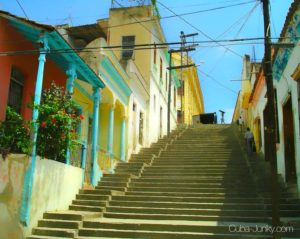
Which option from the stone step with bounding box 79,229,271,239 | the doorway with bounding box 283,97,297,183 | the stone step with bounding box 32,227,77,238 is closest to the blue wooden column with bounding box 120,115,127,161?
the doorway with bounding box 283,97,297,183

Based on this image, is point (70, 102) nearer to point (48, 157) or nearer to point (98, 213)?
point (48, 157)

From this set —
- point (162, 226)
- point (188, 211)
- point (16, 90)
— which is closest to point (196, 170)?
point (188, 211)

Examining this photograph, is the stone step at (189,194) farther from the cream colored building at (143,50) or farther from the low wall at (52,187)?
the cream colored building at (143,50)

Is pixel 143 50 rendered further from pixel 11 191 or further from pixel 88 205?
pixel 11 191

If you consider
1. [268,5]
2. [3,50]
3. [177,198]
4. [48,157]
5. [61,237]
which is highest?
[268,5]

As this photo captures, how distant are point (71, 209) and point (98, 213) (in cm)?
105

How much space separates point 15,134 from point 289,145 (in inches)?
345

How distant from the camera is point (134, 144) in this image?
65.2 feet

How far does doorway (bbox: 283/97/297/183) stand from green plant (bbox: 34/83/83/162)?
7.14 m

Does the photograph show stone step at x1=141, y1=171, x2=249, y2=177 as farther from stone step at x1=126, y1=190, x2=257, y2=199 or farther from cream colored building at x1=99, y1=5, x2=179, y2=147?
cream colored building at x1=99, y1=5, x2=179, y2=147

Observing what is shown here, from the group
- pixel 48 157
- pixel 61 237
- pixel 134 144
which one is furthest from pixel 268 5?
pixel 134 144

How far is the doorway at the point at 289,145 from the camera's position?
13052mm

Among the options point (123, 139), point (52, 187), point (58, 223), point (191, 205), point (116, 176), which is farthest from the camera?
point (123, 139)

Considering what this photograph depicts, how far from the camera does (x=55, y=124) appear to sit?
378 inches
